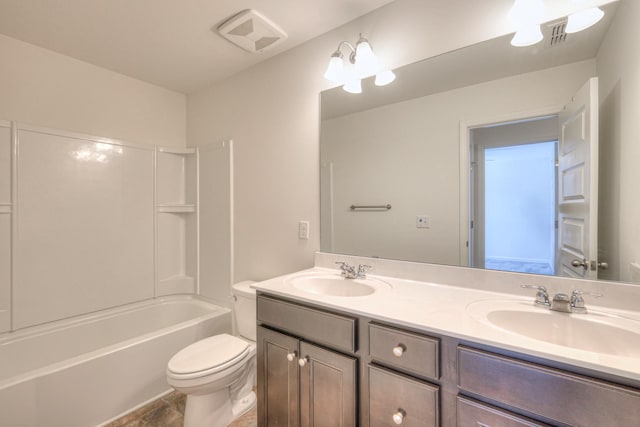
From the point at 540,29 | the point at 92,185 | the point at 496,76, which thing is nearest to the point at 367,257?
the point at 496,76

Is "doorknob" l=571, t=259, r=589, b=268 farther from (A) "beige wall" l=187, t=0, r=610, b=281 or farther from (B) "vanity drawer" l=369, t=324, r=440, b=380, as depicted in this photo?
(A) "beige wall" l=187, t=0, r=610, b=281

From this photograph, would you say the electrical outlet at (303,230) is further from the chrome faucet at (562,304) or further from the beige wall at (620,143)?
the beige wall at (620,143)

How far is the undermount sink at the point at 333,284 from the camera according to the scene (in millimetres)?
1492

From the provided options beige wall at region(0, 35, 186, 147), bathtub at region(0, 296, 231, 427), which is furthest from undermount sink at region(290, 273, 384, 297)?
beige wall at region(0, 35, 186, 147)

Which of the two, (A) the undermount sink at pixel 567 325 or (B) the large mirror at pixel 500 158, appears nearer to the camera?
(A) the undermount sink at pixel 567 325

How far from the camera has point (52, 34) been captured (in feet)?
5.96

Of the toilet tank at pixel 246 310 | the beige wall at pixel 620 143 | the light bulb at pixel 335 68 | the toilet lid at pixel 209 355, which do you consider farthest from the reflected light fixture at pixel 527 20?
the toilet lid at pixel 209 355

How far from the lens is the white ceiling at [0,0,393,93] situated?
1.56 m

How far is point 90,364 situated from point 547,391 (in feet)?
7.00

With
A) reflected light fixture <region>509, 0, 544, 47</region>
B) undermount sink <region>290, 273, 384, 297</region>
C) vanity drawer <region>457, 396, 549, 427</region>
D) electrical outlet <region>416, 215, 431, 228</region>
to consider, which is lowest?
vanity drawer <region>457, 396, 549, 427</region>

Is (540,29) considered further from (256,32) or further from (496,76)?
(256,32)

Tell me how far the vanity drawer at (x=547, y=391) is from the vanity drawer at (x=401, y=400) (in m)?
0.12

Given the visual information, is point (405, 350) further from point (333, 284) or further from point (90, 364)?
point (90, 364)

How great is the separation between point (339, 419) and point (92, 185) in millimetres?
2353
